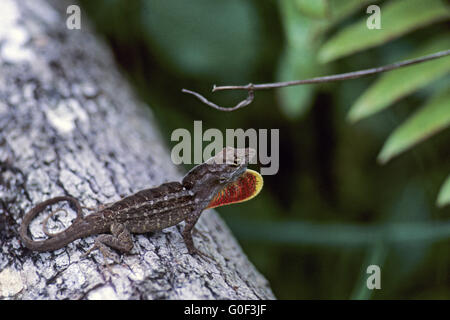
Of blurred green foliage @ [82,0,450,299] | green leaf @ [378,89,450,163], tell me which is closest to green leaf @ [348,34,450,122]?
blurred green foliage @ [82,0,450,299]

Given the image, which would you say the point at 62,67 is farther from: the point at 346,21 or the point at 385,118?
the point at 385,118

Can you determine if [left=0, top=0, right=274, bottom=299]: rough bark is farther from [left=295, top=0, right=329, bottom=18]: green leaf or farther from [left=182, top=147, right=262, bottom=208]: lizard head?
[left=295, top=0, right=329, bottom=18]: green leaf

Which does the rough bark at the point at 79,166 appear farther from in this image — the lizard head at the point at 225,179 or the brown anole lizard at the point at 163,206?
the lizard head at the point at 225,179

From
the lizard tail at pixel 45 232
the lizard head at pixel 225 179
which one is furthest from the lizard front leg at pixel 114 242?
the lizard head at pixel 225 179

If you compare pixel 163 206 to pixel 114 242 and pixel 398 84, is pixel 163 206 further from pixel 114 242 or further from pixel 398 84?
pixel 398 84

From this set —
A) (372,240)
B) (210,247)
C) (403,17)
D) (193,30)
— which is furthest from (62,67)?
(372,240)
